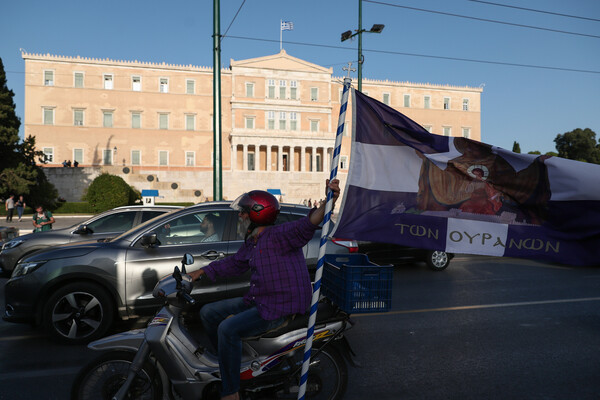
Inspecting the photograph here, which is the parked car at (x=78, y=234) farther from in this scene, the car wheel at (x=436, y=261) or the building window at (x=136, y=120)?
the building window at (x=136, y=120)

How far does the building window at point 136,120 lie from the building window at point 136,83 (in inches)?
119

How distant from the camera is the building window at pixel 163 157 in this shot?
5719 centimetres

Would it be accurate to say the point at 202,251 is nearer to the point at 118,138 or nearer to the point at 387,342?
the point at 387,342

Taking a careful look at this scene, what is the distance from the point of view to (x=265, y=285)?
3229 mm

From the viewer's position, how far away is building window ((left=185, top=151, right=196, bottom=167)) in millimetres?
57875

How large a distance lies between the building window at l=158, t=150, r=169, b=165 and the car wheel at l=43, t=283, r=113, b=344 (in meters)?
54.2

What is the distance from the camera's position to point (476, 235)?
340cm

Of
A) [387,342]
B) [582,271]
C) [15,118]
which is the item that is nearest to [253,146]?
[15,118]

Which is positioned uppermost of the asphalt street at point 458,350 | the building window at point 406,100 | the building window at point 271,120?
the building window at point 406,100

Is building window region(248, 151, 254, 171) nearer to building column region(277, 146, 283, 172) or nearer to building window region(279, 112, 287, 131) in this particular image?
building column region(277, 146, 283, 172)

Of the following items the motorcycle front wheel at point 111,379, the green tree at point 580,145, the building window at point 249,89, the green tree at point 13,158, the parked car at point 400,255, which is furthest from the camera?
the green tree at point 580,145

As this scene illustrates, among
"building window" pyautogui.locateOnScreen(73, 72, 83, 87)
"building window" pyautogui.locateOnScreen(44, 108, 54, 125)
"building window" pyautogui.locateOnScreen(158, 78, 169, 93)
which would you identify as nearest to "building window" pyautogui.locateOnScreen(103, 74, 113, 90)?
"building window" pyautogui.locateOnScreen(73, 72, 83, 87)

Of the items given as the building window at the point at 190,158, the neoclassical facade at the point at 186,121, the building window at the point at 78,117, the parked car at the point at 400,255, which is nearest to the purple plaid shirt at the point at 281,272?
the parked car at the point at 400,255

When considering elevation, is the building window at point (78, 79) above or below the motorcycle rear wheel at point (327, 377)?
above
